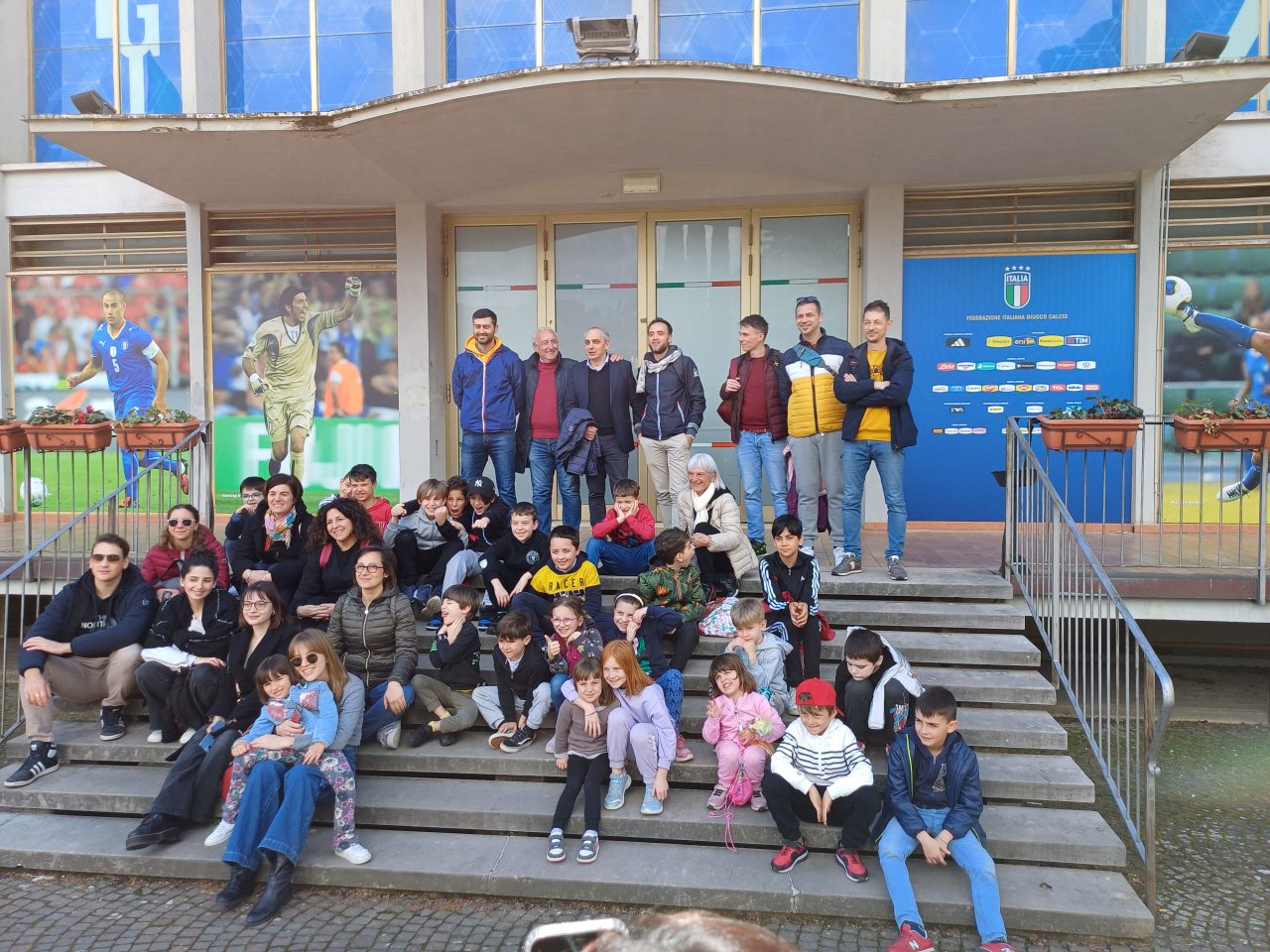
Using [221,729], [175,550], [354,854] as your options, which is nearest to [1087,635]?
[354,854]

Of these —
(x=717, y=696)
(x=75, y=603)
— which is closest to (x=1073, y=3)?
(x=717, y=696)

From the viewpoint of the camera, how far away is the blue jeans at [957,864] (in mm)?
3684

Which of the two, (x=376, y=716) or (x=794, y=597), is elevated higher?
(x=794, y=597)

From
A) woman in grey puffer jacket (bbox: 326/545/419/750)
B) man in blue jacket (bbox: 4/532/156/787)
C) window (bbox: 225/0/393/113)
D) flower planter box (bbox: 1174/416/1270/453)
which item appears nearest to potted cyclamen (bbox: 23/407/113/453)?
man in blue jacket (bbox: 4/532/156/787)

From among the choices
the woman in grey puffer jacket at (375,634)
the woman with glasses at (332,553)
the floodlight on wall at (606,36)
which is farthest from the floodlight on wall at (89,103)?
the woman in grey puffer jacket at (375,634)

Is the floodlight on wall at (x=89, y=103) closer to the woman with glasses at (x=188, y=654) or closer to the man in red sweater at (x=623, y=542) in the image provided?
the woman with glasses at (x=188, y=654)

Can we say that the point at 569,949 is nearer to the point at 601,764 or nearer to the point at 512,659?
the point at 601,764

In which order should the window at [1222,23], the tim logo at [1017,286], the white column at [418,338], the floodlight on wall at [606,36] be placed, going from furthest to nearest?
the white column at [418,338] < the tim logo at [1017,286] < the window at [1222,23] < the floodlight on wall at [606,36]

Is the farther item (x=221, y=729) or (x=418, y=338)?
(x=418, y=338)

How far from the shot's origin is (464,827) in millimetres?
4516

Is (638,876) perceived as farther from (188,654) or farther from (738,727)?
(188,654)

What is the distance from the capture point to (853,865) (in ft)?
13.2

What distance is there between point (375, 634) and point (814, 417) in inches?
129

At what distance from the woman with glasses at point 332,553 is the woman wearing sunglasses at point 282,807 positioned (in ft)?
3.28
